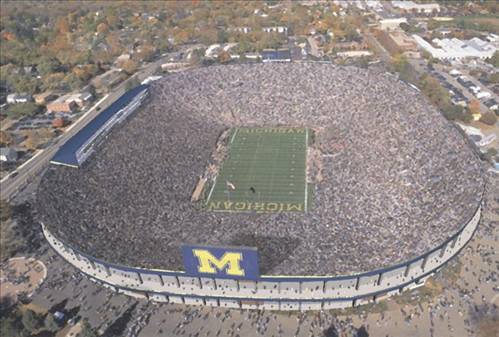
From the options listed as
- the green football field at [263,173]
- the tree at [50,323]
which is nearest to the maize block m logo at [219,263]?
the tree at [50,323]

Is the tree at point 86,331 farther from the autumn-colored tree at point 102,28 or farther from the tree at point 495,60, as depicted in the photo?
the autumn-colored tree at point 102,28

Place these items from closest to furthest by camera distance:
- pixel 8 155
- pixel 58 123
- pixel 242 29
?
pixel 8 155 → pixel 58 123 → pixel 242 29

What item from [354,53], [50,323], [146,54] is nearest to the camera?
[50,323]

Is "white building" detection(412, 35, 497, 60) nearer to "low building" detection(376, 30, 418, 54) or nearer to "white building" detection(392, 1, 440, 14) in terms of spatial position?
"low building" detection(376, 30, 418, 54)

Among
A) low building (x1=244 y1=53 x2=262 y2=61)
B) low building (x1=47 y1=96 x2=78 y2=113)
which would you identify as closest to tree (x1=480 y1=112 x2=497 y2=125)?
low building (x1=244 y1=53 x2=262 y2=61)

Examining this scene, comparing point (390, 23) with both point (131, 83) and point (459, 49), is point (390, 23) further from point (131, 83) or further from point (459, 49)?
point (131, 83)

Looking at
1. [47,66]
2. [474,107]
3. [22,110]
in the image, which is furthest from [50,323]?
[47,66]
